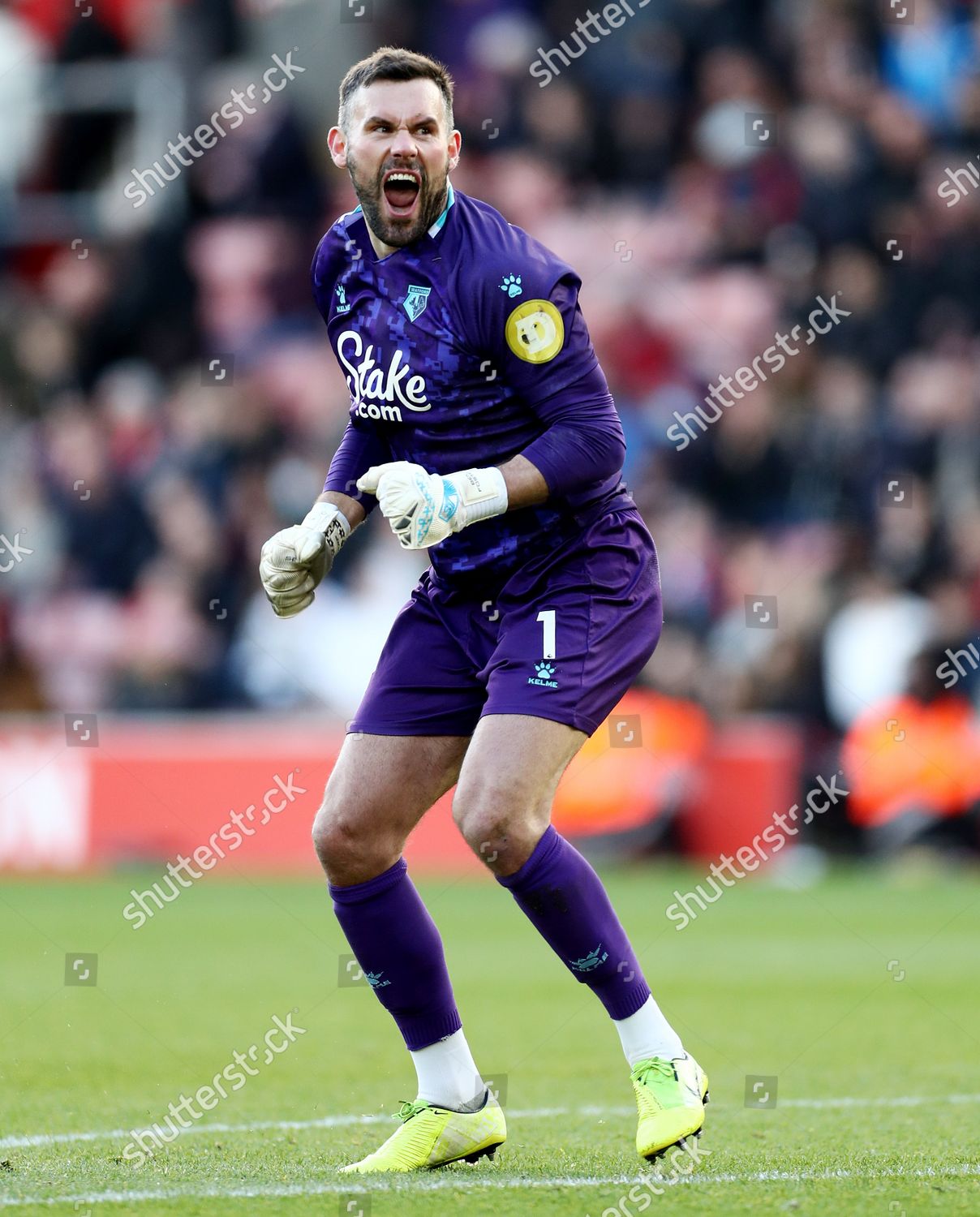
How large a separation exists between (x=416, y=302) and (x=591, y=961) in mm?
1603

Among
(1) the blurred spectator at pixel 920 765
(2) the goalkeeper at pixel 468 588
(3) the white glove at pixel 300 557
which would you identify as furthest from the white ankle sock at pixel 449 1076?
(1) the blurred spectator at pixel 920 765

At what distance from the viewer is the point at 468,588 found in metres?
A: 4.96

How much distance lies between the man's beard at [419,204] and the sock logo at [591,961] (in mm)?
1734

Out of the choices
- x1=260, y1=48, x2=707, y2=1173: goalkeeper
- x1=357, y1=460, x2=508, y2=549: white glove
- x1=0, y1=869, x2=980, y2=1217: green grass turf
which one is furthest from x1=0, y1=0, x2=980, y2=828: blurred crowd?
x1=357, y1=460, x2=508, y2=549: white glove

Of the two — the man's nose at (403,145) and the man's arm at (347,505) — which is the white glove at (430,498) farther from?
the man's nose at (403,145)

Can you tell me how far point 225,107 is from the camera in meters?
16.3

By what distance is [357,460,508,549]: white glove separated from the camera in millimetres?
4430

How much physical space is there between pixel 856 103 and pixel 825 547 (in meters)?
3.38

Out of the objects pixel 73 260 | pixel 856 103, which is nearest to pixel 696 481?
pixel 856 103

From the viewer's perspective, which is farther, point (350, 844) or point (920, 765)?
point (920, 765)

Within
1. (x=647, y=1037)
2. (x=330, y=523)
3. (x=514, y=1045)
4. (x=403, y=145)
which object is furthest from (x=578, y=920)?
(x=514, y=1045)

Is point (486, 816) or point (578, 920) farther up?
point (486, 816)

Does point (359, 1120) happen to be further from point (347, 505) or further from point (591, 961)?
point (347, 505)

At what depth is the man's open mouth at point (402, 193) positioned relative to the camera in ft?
15.5
